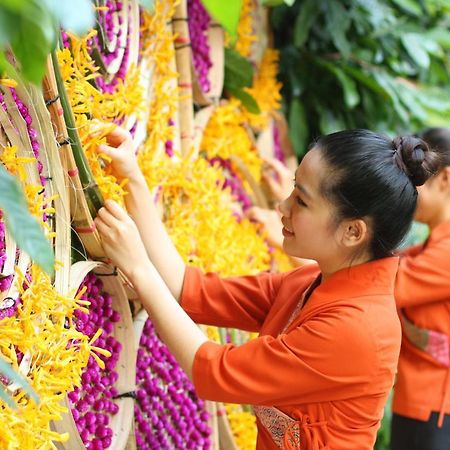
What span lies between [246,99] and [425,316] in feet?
2.33

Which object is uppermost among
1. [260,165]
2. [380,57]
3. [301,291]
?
[380,57]

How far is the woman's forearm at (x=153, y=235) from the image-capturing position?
1.15 m

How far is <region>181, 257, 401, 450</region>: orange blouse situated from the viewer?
3.13ft

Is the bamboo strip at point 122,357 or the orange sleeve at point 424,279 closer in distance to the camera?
the bamboo strip at point 122,357

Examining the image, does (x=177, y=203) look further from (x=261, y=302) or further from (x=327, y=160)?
(x=327, y=160)

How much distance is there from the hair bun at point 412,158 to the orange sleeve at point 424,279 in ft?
1.76

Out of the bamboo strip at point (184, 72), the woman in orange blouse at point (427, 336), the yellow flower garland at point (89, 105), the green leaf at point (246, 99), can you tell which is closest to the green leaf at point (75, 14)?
the yellow flower garland at point (89, 105)

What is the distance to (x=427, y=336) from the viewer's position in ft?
5.25

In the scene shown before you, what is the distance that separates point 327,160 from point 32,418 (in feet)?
1.71

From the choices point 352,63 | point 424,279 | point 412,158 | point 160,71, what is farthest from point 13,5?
point 352,63

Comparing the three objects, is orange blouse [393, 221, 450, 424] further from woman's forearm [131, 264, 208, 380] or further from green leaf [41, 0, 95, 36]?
green leaf [41, 0, 95, 36]

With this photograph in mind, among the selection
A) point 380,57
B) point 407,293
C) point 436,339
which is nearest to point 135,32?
point 407,293

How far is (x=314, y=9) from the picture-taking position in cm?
214

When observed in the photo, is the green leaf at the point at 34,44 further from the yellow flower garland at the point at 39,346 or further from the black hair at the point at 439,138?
the black hair at the point at 439,138
